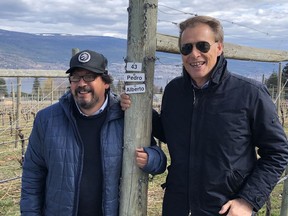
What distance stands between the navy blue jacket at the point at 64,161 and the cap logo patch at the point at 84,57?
0.24 metres

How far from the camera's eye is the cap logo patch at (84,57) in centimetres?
221

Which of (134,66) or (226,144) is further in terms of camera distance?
(134,66)

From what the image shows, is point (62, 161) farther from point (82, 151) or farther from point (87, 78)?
point (87, 78)

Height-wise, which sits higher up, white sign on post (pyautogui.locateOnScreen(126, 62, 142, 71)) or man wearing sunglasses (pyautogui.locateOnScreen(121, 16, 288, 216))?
white sign on post (pyautogui.locateOnScreen(126, 62, 142, 71))

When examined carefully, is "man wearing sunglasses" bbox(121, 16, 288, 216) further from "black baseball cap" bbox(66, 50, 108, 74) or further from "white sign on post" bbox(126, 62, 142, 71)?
"black baseball cap" bbox(66, 50, 108, 74)

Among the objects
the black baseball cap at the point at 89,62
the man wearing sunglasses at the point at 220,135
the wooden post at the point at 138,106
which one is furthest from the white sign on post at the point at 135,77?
the man wearing sunglasses at the point at 220,135

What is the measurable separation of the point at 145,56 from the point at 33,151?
0.87 meters

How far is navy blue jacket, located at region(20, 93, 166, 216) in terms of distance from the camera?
2170 mm

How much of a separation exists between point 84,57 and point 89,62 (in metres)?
0.04

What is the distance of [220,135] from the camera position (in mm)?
1959

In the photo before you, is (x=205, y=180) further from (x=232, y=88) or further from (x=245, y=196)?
(x=232, y=88)

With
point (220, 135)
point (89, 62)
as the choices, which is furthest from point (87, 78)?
point (220, 135)

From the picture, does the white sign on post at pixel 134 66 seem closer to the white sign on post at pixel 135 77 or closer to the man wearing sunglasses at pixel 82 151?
the white sign on post at pixel 135 77

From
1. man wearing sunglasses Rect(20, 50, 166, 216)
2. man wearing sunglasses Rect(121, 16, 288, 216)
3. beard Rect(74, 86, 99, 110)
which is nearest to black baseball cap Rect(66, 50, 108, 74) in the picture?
man wearing sunglasses Rect(20, 50, 166, 216)
